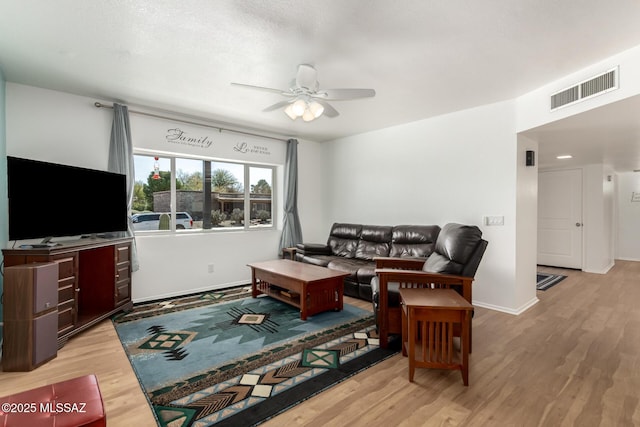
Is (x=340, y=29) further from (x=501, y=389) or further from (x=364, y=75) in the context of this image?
(x=501, y=389)

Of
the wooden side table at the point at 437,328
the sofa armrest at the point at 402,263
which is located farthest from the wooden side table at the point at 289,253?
the wooden side table at the point at 437,328

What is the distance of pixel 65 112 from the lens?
342 cm

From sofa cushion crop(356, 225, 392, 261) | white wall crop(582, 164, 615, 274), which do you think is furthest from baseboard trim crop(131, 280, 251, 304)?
white wall crop(582, 164, 615, 274)

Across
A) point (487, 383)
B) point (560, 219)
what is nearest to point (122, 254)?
point (487, 383)

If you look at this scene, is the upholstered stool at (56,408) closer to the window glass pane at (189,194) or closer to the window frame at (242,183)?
the window frame at (242,183)

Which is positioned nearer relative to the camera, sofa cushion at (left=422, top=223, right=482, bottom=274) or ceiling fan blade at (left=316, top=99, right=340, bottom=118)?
sofa cushion at (left=422, top=223, right=482, bottom=274)

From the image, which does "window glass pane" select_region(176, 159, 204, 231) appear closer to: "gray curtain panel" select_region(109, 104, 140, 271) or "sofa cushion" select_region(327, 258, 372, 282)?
"gray curtain panel" select_region(109, 104, 140, 271)

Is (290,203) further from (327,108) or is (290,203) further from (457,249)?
(457,249)

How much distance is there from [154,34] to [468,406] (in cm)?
339

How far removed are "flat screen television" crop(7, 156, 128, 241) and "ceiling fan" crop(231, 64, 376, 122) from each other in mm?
1975

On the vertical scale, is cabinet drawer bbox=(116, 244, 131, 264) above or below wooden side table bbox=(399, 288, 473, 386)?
above

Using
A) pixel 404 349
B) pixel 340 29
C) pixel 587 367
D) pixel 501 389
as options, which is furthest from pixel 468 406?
pixel 340 29

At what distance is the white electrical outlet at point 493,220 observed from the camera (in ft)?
11.9

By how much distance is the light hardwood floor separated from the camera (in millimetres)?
1755
